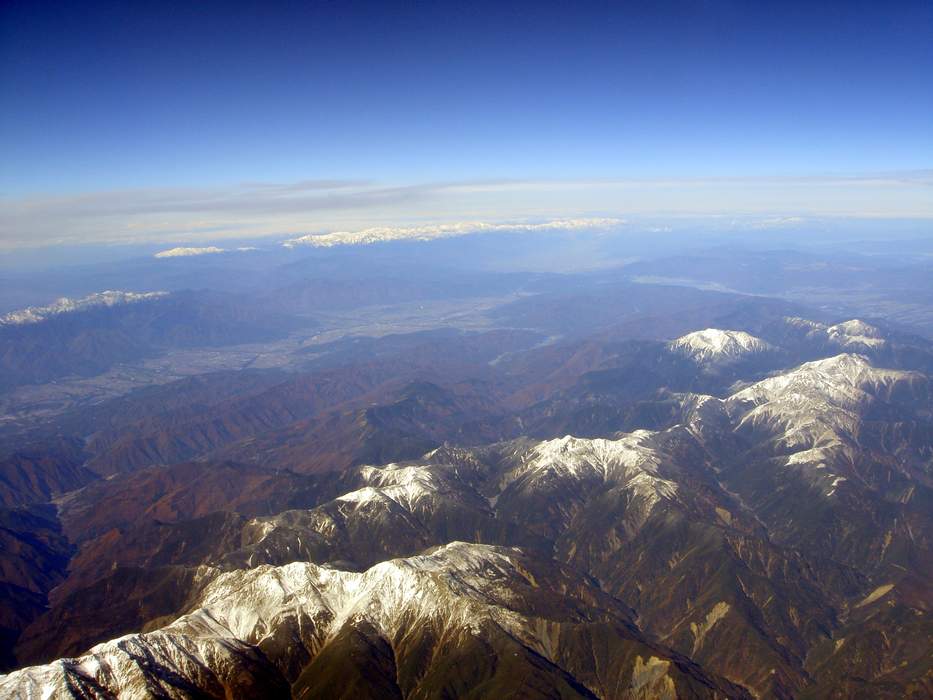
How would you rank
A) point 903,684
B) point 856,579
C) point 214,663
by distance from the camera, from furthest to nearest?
1. point 856,579
2. point 903,684
3. point 214,663

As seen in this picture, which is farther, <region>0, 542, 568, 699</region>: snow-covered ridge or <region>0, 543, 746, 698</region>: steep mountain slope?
<region>0, 543, 746, 698</region>: steep mountain slope

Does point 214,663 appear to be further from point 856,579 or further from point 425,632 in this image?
point 856,579

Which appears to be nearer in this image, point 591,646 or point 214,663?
point 214,663

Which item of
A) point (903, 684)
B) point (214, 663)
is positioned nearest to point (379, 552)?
point (214, 663)

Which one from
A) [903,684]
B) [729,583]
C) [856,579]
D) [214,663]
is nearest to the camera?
[214,663]

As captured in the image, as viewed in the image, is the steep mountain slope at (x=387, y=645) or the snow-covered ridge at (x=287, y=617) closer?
the snow-covered ridge at (x=287, y=617)

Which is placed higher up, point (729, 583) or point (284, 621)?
point (284, 621)

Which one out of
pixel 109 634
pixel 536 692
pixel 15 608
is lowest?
pixel 15 608

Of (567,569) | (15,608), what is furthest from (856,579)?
(15,608)

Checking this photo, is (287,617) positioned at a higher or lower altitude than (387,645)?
higher

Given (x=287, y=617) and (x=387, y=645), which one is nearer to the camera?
(x=287, y=617)
